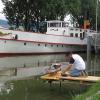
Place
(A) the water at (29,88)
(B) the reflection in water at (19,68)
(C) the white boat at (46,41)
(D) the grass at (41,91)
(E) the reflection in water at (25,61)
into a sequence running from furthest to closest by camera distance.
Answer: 1. (C) the white boat at (46,41)
2. (E) the reflection in water at (25,61)
3. (B) the reflection in water at (19,68)
4. (A) the water at (29,88)
5. (D) the grass at (41,91)

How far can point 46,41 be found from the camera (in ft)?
119

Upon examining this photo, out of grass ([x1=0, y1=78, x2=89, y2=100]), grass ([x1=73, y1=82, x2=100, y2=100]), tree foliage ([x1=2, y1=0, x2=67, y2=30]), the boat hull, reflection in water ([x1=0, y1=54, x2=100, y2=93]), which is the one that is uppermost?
tree foliage ([x1=2, y1=0, x2=67, y2=30])

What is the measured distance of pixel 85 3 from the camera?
56.9m

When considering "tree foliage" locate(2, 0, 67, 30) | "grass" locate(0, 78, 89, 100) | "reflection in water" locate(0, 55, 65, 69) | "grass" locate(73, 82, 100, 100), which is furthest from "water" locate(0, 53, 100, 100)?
"tree foliage" locate(2, 0, 67, 30)

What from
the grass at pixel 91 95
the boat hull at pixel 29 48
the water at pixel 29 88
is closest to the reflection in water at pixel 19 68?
the water at pixel 29 88

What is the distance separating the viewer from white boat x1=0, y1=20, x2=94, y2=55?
104 feet

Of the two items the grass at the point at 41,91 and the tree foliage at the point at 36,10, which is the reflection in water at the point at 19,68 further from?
the tree foliage at the point at 36,10

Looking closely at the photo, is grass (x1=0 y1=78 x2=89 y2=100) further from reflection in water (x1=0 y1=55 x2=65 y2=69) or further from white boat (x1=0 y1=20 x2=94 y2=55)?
white boat (x1=0 y1=20 x2=94 y2=55)

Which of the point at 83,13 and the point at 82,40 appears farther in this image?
the point at 83,13

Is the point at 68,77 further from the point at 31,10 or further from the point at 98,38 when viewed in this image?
the point at 31,10

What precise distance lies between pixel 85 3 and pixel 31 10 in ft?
41.5

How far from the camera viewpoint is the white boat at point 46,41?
31.8 metres

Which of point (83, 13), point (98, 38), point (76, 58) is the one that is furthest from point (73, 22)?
point (76, 58)

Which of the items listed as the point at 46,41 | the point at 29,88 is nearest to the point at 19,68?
the point at 29,88
